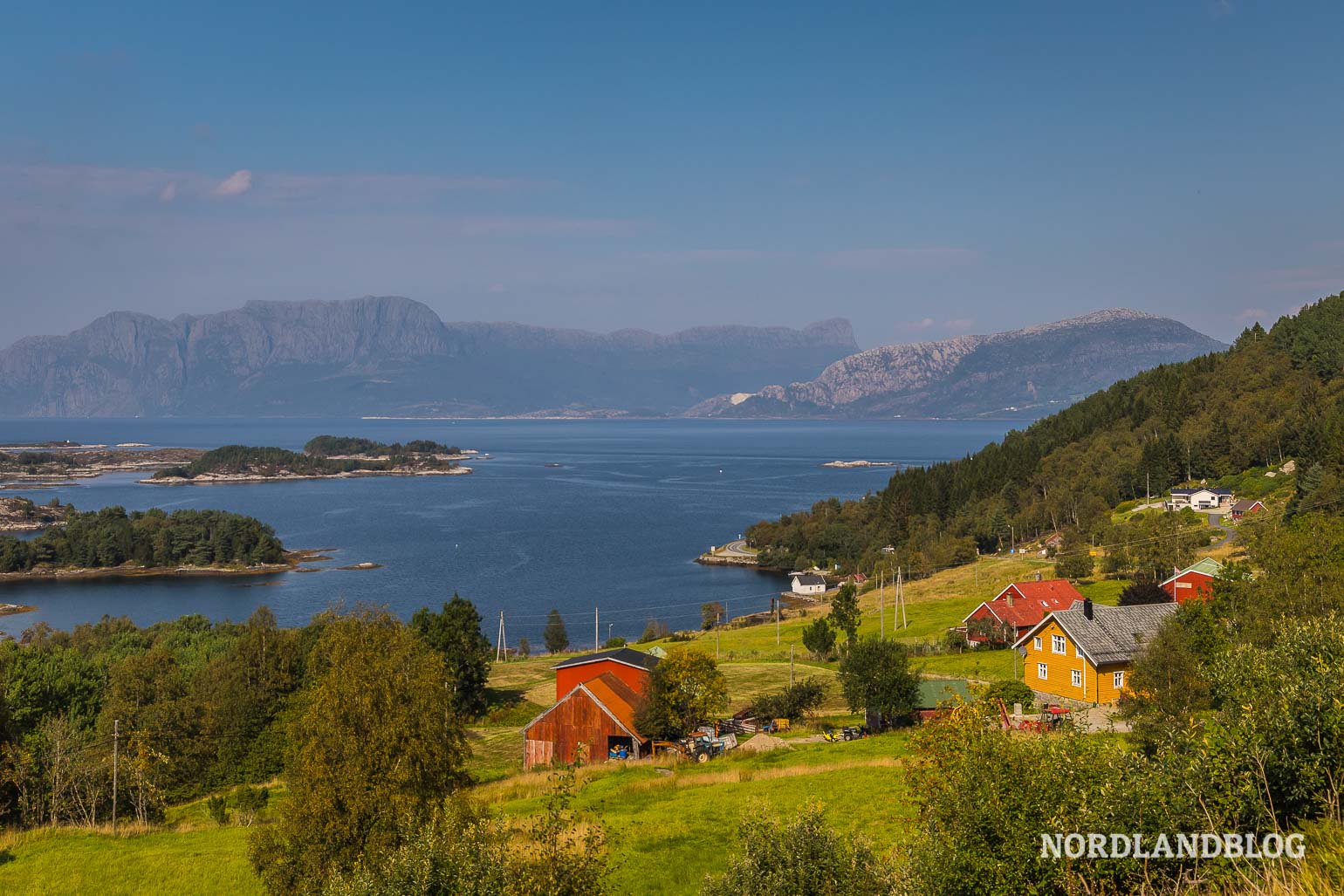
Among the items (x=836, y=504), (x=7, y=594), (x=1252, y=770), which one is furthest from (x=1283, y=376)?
(x=7, y=594)

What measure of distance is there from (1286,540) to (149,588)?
92691 millimetres

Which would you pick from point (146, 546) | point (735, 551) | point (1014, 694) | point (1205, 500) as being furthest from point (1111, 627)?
point (146, 546)

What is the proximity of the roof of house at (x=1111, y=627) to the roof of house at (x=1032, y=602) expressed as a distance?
10.3 m

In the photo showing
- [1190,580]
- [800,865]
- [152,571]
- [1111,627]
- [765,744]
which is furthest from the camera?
[152,571]

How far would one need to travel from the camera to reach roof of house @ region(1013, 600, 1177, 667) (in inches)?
1191

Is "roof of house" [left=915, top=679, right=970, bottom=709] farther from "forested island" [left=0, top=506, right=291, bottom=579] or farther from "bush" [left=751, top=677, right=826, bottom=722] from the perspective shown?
"forested island" [left=0, top=506, right=291, bottom=579]

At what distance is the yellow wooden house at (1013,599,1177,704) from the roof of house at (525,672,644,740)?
1432 cm

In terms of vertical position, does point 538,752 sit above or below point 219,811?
below

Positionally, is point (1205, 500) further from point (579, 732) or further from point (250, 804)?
point (250, 804)

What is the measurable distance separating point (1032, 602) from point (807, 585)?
36.6 metres

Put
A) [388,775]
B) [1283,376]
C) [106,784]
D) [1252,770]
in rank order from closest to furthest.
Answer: [1252,770]
[388,775]
[106,784]
[1283,376]

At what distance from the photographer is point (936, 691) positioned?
30.1 m

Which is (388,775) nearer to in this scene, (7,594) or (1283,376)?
(7,594)

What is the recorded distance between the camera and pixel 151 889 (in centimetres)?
1625
